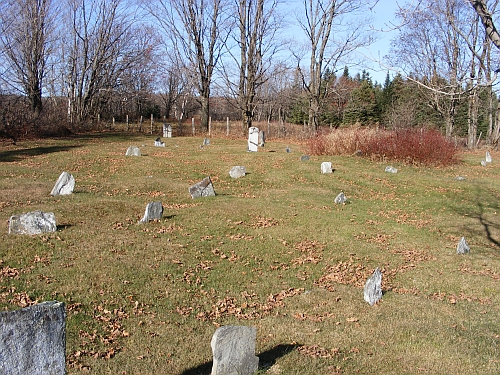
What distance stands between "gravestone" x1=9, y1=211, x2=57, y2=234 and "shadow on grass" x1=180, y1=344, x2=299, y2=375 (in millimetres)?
5087

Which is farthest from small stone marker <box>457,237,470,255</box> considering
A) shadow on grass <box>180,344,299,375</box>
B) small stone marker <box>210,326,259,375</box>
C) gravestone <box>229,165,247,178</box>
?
gravestone <box>229,165,247,178</box>

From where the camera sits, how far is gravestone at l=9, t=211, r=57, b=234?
8062mm

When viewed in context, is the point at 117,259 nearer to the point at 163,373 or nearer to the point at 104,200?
the point at 163,373

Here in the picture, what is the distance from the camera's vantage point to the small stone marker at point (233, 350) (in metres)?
3.95

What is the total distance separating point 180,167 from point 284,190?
197 inches

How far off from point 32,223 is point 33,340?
18.8ft

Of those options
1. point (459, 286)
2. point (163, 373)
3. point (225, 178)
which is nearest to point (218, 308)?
point (163, 373)

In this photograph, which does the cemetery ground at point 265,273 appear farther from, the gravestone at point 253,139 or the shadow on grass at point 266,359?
the gravestone at point 253,139

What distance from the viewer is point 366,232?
10492 mm

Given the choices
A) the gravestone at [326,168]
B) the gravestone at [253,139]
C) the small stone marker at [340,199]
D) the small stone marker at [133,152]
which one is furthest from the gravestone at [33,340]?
the gravestone at [253,139]

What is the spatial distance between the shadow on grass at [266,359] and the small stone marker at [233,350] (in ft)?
1.19

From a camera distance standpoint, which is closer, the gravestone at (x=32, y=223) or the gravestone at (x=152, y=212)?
the gravestone at (x=32, y=223)

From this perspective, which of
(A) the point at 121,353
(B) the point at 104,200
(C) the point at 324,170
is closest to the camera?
(A) the point at 121,353

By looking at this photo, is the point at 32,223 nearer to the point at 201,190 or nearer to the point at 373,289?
the point at 201,190
